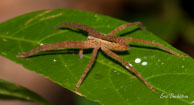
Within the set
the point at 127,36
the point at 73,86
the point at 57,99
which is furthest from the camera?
the point at 57,99

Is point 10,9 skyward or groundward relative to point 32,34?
groundward

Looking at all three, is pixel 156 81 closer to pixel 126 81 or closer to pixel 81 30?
pixel 126 81

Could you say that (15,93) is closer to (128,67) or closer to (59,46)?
(59,46)

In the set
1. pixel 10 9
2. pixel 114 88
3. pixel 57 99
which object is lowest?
pixel 57 99

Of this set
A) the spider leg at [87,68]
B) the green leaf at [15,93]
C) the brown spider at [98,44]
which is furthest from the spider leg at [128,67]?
the green leaf at [15,93]

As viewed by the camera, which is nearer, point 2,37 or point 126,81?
point 126,81

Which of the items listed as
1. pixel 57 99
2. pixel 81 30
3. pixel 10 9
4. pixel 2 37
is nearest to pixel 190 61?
pixel 81 30

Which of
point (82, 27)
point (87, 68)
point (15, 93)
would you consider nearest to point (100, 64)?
point (87, 68)

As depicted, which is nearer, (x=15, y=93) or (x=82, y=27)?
(x=15, y=93)
